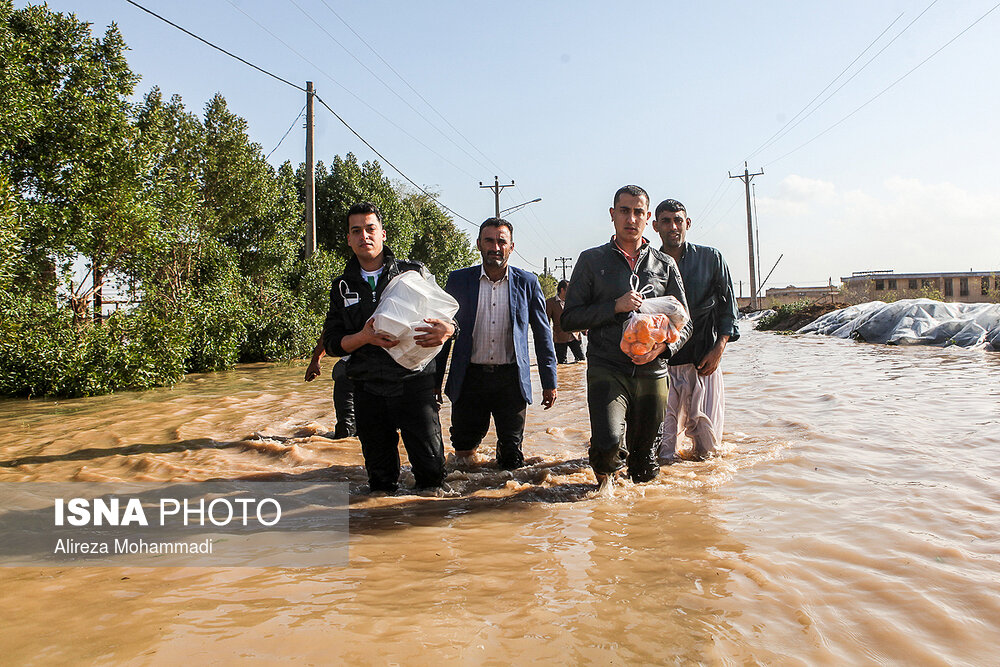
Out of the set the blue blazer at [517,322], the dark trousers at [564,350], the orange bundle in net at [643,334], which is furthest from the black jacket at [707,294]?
the dark trousers at [564,350]

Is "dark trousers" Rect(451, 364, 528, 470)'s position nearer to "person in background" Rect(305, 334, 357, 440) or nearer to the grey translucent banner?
the grey translucent banner

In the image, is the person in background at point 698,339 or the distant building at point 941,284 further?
the distant building at point 941,284

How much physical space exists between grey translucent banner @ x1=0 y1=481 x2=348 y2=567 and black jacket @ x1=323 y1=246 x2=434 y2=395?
0.88m

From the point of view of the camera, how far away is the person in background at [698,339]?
520 cm

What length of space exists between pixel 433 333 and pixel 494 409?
1630 millimetres

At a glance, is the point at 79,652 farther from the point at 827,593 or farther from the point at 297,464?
the point at 297,464

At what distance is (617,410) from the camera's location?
4.19 meters

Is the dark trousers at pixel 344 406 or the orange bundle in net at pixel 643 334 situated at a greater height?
the orange bundle in net at pixel 643 334

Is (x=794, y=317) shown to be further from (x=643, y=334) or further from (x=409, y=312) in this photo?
(x=409, y=312)

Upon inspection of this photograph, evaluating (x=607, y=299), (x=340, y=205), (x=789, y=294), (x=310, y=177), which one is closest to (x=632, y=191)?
(x=607, y=299)

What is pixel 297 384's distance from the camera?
1274cm

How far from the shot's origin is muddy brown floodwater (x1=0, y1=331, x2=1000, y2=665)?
2436 millimetres

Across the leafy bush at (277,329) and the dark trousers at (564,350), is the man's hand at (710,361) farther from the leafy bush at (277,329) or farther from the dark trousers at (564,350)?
the leafy bush at (277,329)

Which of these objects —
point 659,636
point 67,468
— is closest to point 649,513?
point 659,636
